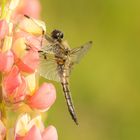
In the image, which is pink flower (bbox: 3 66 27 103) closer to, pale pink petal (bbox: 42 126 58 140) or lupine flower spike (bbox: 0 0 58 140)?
lupine flower spike (bbox: 0 0 58 140)

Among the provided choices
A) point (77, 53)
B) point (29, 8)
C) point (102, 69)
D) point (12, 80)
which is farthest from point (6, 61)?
point (102, 69)

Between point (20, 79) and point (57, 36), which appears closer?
point (20, 79)

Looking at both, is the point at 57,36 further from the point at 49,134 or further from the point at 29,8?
the point at 29,8

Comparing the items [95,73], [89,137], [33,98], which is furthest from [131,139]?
[33,98]

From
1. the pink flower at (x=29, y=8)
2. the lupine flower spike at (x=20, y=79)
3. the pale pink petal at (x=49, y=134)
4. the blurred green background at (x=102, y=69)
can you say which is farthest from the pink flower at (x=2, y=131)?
the blurred green background at (x=102, y=69)

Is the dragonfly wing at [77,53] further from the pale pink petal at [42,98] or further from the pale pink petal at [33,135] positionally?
the pale pink petal at [33,135]

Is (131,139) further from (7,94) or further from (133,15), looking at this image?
(7,94)
